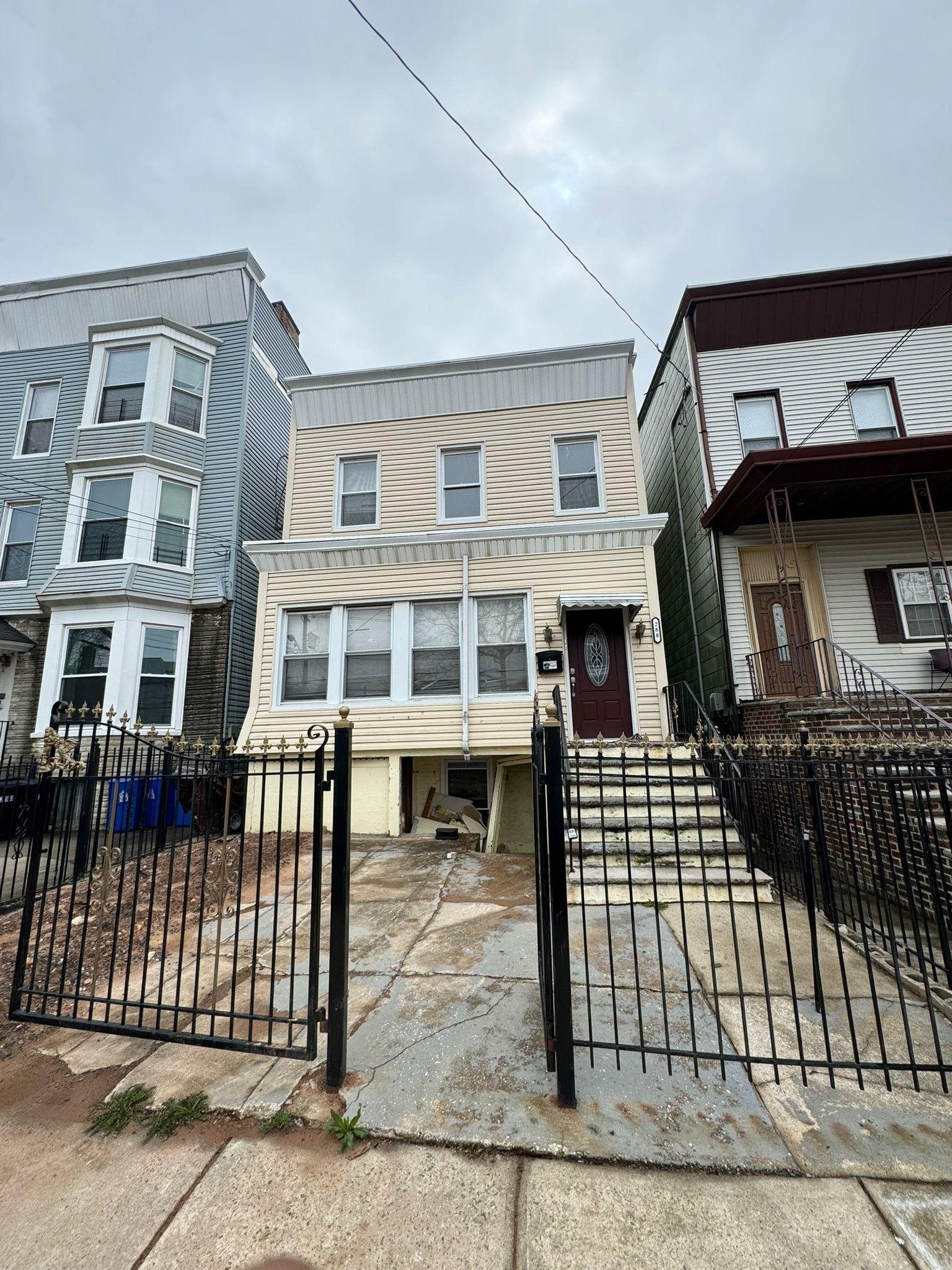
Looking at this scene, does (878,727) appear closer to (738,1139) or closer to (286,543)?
(738,1139)

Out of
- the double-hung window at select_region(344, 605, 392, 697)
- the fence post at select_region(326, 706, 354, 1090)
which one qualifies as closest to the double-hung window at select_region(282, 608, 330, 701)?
the double-hung window at select_region(344, 605, 392, 697)

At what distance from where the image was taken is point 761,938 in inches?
96.8

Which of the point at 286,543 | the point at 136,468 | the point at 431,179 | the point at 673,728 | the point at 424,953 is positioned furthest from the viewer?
the point at 136,468

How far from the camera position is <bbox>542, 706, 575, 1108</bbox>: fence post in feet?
7.94

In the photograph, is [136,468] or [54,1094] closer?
[54,1094]

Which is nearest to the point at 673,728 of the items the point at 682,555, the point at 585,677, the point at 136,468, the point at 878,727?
the point at 585,677

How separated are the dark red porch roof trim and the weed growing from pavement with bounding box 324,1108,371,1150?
8727mm

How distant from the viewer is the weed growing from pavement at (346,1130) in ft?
7.37

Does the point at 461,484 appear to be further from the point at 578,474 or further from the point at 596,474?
the point at 596,474

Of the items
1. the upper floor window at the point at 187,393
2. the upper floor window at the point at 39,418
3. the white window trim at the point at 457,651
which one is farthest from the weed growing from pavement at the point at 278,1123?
the upper floor window at the point at 39,418

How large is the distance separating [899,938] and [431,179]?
28.0 feet

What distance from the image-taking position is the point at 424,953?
4.09 metres

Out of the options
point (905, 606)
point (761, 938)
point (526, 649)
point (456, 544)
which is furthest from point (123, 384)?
point (905, 606)

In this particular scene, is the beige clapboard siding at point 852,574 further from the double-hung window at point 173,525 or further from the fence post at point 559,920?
the double-hung window at point 173,525
